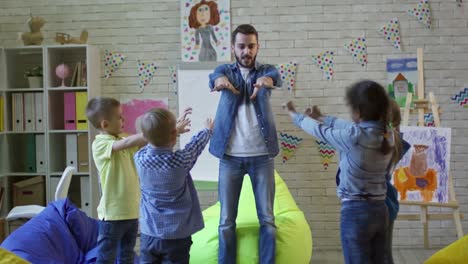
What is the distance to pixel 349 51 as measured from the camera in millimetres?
4758

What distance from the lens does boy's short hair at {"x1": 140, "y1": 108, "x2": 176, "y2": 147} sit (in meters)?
2.62

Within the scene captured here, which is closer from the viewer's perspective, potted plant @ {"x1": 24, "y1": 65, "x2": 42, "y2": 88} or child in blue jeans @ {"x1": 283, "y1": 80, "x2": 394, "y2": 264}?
child in blue jeans @ {"x1": 283, "y1": 80, "x2": 394, "y2": 264}

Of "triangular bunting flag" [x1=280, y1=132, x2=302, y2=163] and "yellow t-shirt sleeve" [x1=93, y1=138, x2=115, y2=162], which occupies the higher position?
"yellow t-shirt sleeve" [x1=93, y1=138, x2=115, y2=162]

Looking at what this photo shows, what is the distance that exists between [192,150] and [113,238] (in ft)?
2.19

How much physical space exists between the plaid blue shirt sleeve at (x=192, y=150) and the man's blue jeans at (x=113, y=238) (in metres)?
0.53

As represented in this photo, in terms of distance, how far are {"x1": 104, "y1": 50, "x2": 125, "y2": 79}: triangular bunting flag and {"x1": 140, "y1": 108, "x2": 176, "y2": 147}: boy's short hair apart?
96.0 inches

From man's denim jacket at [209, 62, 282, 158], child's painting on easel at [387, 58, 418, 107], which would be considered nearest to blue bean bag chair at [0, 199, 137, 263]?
man's denim jacket at [209, 62, 282, 158]

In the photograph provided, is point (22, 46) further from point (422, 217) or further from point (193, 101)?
point (422, 217)

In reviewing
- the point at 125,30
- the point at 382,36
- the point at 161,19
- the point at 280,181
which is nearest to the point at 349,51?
the point at 382,36

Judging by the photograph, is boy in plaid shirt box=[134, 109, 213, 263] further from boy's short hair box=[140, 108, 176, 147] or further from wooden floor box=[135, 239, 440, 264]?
wooden floor box=[135, 239, 440, 264]

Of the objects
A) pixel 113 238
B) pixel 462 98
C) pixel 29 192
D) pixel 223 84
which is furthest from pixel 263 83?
pixel 29 192

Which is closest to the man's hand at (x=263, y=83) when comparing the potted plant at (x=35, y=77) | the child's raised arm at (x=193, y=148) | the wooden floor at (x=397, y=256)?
the child's raised arm at (x=193, y=148)

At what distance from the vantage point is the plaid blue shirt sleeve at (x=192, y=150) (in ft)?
8.80

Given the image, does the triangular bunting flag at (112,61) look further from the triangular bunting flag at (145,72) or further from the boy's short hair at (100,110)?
the boy's short hair at (100,110)
